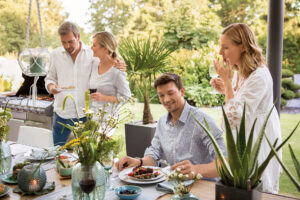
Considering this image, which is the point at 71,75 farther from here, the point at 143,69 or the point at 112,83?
the point at 143,69

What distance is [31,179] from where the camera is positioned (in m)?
1.68

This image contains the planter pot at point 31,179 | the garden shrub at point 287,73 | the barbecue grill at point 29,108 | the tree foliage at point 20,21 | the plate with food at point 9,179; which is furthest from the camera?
the tree foliage at point 20,21

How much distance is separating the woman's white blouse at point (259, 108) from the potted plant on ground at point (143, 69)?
1.69m

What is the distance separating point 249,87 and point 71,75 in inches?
66.8

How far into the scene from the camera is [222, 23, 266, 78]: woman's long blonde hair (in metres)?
2.06

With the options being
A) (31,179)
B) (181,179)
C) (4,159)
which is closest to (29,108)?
(4,159)

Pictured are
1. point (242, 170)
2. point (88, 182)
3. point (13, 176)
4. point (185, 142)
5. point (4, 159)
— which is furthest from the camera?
point (185, 142)

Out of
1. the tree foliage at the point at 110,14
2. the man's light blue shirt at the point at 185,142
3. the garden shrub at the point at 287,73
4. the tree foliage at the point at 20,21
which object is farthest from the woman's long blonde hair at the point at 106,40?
the tree foliage at the point at 20,21

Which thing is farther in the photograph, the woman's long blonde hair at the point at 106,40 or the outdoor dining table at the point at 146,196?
the woman's long blonde hair at the point at 106,40

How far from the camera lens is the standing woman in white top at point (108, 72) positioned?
2885 millimetres

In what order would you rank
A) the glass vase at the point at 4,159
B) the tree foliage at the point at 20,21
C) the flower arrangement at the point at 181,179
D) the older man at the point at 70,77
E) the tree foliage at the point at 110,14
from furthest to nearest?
the tree foliage at the point at 20,21
the tree foliage at the point at 110,14
the older man at the point at 70,77
the glass vase at the point at 4,159
the flower arrangement at the point at 181,179

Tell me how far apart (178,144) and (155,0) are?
6582 millimetres

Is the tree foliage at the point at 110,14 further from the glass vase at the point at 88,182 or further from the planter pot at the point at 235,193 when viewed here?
the planter pot at the point at 235,193

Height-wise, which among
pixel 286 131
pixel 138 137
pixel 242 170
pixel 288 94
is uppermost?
pixel 242 170
